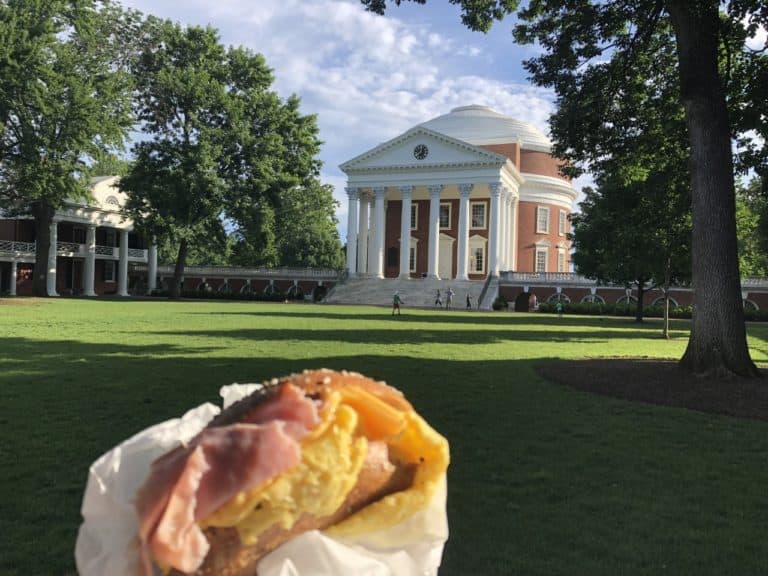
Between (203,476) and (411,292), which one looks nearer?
(203,476)

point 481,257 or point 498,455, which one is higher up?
point 481,257

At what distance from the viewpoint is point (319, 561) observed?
1207 mm

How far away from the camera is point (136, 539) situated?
3.73 feet

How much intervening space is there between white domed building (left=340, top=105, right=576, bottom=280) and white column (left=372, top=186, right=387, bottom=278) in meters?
0.10

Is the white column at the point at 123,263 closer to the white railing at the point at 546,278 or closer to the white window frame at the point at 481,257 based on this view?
the white window frame at the point at 481,257

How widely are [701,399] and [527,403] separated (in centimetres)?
302

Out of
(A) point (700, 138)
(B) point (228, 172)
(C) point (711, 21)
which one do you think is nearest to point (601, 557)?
(A) point (700, 138)

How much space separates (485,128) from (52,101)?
43283 mm

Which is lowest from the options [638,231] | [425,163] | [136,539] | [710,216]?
[136,539]

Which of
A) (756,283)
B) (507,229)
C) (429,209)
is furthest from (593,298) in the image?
(429,209)

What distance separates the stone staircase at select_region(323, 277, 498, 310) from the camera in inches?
1976

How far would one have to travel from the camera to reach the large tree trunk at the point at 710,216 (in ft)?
39.2

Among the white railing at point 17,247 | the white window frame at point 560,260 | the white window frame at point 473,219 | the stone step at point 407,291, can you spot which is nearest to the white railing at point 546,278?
the stone step at point 407,291

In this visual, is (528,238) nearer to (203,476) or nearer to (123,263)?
(123,263)
